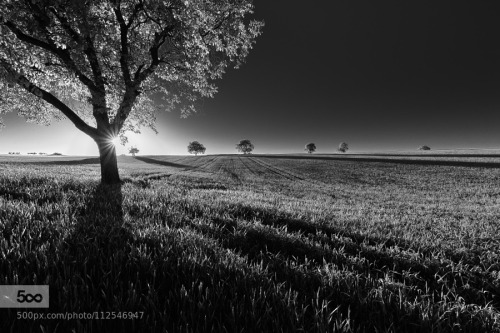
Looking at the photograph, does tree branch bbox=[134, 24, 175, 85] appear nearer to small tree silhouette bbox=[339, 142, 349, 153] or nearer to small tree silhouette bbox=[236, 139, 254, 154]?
small tree silhouette bbox=[236, 139, 254, 154]

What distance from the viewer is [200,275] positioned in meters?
2.54

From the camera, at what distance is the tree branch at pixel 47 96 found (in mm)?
8828

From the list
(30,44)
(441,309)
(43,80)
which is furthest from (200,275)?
(43,80)

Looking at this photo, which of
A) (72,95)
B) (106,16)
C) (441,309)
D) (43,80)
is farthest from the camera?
(72,95)

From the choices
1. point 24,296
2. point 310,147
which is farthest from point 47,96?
point 310,147

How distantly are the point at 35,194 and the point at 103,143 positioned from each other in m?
6.85

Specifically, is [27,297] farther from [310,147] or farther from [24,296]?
[310,147]

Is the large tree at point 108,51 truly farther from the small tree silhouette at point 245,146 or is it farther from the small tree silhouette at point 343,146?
the small tree silhouette at point 343,146

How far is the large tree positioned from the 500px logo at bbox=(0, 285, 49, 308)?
986cm

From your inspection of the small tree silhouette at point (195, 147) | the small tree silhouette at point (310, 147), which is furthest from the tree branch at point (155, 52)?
the small tree silhouette at point (310, 147)

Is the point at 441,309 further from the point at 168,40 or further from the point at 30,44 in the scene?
the point at 30,44

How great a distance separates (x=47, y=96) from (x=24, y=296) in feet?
41.3

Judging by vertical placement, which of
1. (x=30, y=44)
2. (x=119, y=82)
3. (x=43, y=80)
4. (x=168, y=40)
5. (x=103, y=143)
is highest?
(x=168, y=40)

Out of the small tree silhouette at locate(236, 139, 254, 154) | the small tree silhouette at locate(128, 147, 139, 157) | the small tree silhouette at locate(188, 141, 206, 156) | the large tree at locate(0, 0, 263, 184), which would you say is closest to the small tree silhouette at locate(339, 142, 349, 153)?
the small tree silhouette at locate(236, 139, 254, 154)
